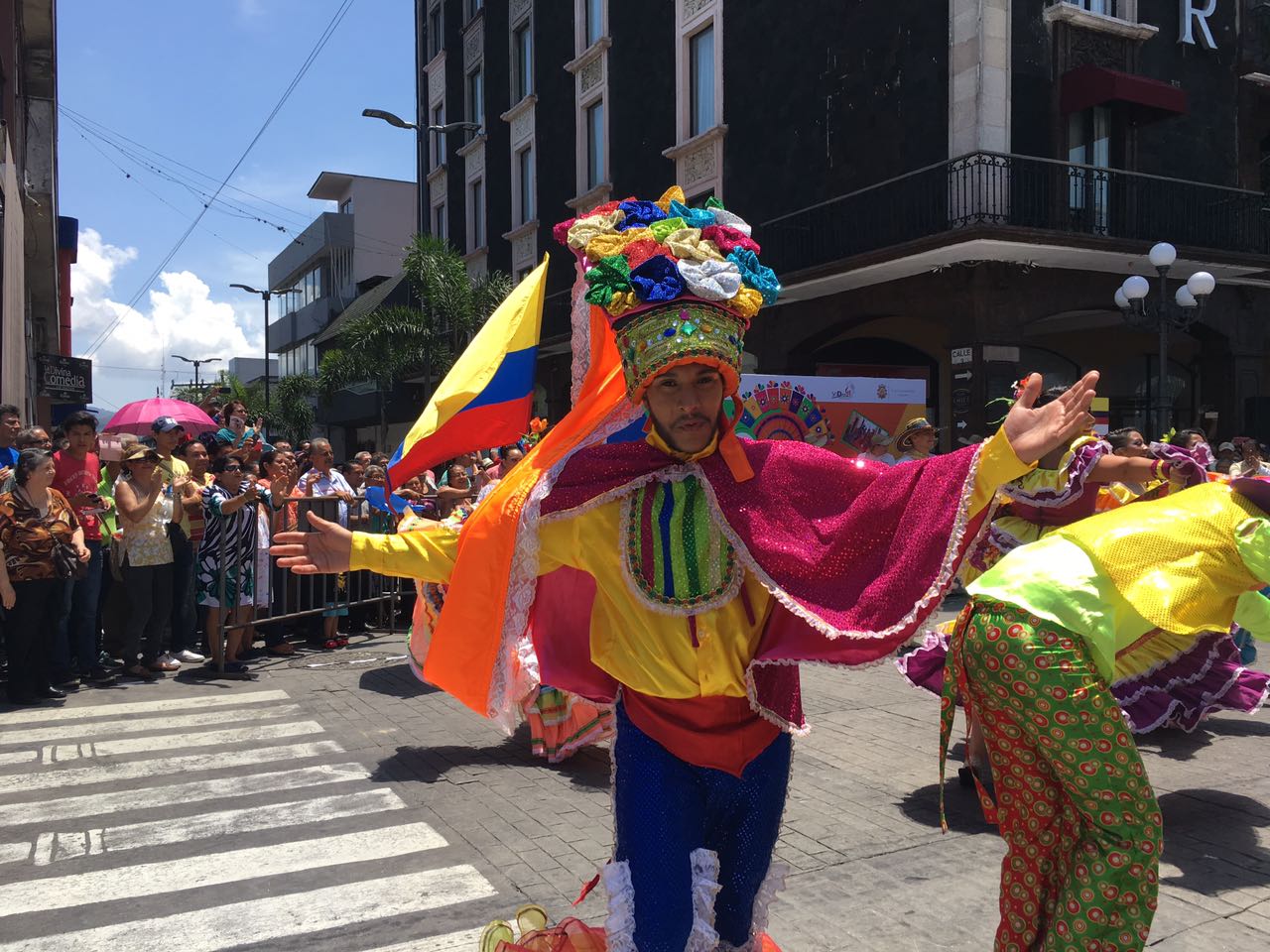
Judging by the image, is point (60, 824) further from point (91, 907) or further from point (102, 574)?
point (102, 574)

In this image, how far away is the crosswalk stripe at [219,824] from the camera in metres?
4.85

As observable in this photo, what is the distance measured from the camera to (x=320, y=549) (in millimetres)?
2807

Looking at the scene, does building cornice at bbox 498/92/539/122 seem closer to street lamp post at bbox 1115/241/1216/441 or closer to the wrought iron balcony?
the wrought iron balcony

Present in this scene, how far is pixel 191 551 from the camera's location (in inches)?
359

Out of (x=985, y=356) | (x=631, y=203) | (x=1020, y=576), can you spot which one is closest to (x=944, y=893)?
(x=1020, y=576)

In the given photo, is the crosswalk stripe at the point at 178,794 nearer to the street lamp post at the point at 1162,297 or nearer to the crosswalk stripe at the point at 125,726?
the crosswalk stripe at the point at 125,726

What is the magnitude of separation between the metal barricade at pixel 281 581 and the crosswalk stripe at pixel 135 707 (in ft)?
2.89

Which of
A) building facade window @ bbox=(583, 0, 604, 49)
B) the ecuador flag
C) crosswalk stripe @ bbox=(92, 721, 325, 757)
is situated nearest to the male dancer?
the ecuador flag

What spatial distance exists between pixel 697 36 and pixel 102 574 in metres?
16.4

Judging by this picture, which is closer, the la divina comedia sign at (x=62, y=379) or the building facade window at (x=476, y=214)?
the la divina comedia sign at (x=62, y=379)

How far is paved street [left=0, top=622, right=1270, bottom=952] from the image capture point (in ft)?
12.8

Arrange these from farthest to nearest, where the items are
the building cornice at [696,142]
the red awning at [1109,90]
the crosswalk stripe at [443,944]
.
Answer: the building cornice at [696,142] < the red awning at [1109,90] < the crosswalk stripe at [443,944]

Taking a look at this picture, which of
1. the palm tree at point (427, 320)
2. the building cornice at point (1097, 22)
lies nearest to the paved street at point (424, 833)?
the building cornice at point (1097, 22)

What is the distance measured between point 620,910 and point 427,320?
21481mm
